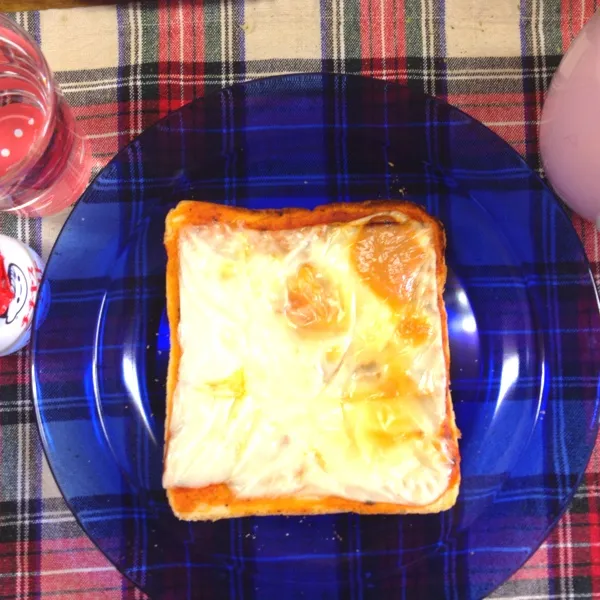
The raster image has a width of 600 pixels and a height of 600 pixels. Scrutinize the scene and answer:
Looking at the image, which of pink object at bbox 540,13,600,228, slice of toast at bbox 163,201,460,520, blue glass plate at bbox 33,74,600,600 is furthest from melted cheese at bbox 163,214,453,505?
pink object at bbox 540,13,600,228

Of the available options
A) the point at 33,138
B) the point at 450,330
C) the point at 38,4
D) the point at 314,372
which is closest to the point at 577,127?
the point at 450,330

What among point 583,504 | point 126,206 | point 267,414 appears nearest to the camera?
point 267,414

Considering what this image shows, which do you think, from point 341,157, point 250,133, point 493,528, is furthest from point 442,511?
point 250,133

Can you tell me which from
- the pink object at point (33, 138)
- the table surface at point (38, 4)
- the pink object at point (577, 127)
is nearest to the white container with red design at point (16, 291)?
the pink object at point (33, 138)

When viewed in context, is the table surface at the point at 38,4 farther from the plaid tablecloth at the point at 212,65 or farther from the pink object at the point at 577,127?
the pink object at the point at 577,127

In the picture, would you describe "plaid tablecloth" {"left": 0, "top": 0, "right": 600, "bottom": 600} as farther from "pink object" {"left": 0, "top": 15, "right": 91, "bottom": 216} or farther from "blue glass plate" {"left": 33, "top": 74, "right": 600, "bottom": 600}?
"blue glass plate" {"left": 33, "top": 74, "right": 600, "bottom": 600}

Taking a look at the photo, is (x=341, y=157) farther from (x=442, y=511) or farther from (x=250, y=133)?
(x=442, y=511)
